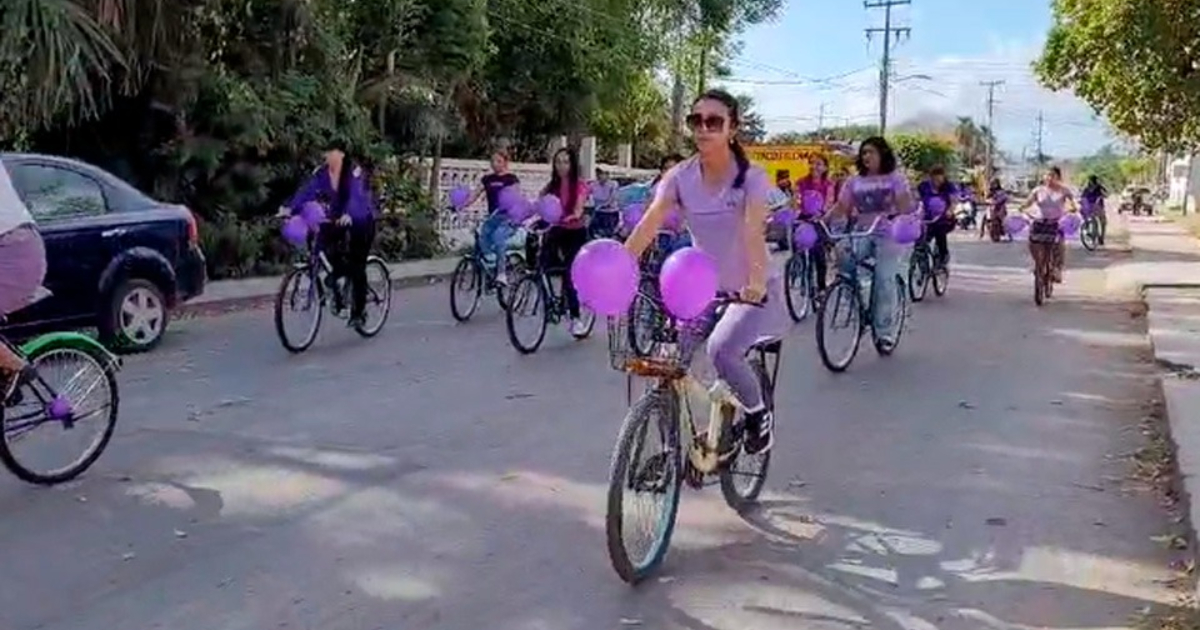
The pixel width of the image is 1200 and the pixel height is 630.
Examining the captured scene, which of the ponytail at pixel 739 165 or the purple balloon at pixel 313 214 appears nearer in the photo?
the ponytail at pixel 739 165

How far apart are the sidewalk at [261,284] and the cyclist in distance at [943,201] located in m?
7.09

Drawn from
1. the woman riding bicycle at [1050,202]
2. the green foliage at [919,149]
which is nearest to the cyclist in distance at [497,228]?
the woman riding bicycle at [1050,202]

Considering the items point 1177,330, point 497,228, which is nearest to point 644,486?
point 497,228

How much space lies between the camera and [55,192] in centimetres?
1041

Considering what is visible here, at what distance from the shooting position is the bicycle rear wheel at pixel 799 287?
46.5 ft

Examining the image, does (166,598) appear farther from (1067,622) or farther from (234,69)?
(234,69)

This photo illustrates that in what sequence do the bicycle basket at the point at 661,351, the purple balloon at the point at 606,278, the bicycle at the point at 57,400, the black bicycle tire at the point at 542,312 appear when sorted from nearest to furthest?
the purple balloon at the point at 606,278 < the bicycle basket at the point at 661,351 < the bicycle at the point at 57,400 < the black bicycle tire at the point at 542,312

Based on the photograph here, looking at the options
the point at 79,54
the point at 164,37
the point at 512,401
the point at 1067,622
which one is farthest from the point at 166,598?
the point at 164,37

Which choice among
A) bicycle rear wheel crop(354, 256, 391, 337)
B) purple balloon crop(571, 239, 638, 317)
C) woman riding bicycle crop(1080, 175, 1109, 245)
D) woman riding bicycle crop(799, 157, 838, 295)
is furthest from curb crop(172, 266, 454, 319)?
woman riding bicycle crop(1080, 175, 1109, 245)

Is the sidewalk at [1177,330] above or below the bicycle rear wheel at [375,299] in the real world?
below

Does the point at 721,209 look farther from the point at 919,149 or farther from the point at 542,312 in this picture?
the point at 919,149

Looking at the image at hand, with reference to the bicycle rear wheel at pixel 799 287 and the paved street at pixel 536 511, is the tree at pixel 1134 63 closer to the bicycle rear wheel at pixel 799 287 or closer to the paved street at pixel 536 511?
the bicycle rear wheel at pixel 799 287

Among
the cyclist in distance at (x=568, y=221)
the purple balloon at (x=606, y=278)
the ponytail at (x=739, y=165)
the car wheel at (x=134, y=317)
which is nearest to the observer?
the purple balloon at (x=606, y=278)

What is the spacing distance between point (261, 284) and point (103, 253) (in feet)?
21.6
